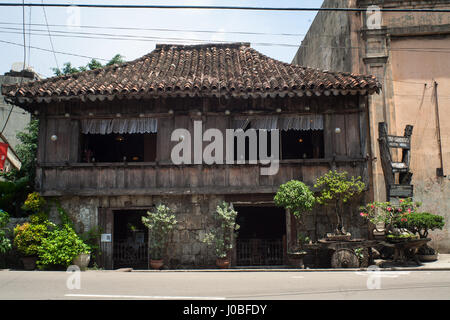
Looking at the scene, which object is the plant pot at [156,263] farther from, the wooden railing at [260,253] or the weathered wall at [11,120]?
the weathered wall at [11,120]

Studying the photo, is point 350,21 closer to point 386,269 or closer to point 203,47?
point 203,47

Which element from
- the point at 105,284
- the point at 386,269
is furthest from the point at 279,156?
the point at 105,284

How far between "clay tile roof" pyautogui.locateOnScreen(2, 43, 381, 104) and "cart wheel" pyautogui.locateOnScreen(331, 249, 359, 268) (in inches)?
192

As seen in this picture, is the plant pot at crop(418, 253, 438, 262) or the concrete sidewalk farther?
the plant pot at crop(418, 253, 438, 262)

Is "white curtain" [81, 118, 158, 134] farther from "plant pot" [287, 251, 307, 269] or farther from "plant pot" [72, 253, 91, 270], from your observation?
→ "plant pot" [287, 251, 307, 269]

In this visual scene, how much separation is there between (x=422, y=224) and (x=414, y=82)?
6.27 meters

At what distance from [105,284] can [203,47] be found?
11.1 metres

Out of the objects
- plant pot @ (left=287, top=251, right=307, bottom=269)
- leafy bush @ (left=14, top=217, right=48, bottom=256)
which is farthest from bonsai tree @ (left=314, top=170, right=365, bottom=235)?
leafy bush @ (left=14, top=217, right=48, bottom=256)

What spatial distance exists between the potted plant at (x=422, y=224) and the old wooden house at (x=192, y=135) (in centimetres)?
142

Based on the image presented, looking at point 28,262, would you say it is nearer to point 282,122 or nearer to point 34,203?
point 34,203

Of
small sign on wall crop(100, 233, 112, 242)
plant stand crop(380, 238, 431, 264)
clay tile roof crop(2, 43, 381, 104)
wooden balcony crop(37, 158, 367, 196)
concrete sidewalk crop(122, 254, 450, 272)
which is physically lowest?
concrete sidewalk crop(122, 254, 450, 272)

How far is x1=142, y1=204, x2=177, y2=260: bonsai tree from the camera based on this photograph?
39.2 ft

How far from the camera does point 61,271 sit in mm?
11234
